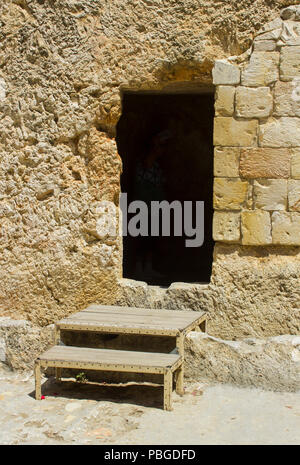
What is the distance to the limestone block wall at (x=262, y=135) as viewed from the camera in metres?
4.72

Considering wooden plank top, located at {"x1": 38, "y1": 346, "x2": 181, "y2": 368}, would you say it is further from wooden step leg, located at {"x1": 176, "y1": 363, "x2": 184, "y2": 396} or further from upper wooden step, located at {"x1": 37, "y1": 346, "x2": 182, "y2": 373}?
wooden step leg, located at {"x1": 176, "y1": 363, "x2": 184, "y2": 396}

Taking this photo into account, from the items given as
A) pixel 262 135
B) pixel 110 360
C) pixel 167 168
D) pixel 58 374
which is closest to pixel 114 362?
pixel 110 360

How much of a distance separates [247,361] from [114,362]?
40.9 inches

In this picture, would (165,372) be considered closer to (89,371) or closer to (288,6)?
(89,371)

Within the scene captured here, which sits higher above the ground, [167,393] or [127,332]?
[127,332]

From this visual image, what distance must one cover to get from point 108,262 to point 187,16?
205 centimetres

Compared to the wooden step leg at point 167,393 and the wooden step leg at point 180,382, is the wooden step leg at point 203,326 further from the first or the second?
the wooden step leg at point 167,393

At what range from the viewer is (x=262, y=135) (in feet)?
15.6

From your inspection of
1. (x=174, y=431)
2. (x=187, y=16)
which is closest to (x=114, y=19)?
(x=187, y=16)

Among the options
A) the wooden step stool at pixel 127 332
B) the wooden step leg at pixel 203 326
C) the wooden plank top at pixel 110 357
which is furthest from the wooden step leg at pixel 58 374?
the wooden step leg at pixel 203 326

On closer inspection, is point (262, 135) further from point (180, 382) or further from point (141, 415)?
point (141, 415)

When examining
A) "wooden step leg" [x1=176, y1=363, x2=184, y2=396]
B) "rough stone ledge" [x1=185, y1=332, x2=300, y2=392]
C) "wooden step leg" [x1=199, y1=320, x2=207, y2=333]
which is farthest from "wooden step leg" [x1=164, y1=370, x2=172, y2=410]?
"wooden step leg" [x1=199, y1=320, x2=207, y2=333]

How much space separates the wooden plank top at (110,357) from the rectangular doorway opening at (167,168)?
2.64 metres

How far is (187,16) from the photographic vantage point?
4863 mm
